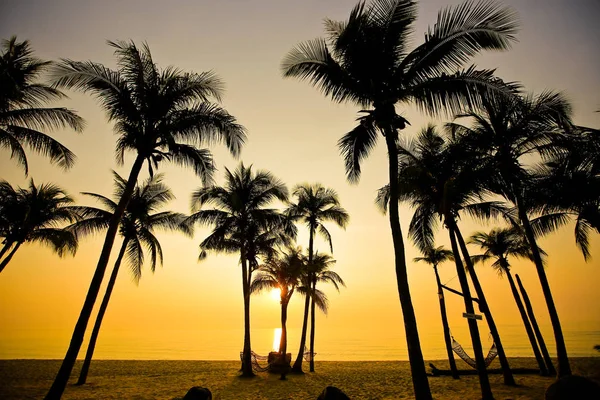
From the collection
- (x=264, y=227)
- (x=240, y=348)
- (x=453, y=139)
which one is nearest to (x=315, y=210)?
(x=264, y=227)

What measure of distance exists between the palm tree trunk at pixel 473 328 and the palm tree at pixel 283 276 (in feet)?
38.5

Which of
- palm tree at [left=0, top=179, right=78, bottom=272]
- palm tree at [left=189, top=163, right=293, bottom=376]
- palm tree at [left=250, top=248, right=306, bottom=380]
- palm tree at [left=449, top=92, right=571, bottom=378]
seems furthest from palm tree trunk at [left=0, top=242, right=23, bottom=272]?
palm tree at [left=449, top=92, right=571, bottom=378]

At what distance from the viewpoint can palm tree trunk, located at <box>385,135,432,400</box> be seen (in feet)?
22.9

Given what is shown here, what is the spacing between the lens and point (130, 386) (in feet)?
48.3

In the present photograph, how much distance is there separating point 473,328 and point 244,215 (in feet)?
43.8

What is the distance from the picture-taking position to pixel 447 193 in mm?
11008

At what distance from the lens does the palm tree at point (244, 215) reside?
1947 cm

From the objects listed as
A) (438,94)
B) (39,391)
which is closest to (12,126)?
(39,391)

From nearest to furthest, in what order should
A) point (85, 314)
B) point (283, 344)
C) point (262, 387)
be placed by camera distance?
point (85, 314), point (262, 387), point (283, 344)

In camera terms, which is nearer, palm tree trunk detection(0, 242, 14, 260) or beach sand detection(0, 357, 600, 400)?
beach sand detection(0, 357, 600, 400)

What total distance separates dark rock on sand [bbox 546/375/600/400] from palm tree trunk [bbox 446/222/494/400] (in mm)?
3968

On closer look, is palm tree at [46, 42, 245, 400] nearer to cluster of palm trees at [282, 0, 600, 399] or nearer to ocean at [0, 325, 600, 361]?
cluster of palm trees at [282, 0, 600, 399]

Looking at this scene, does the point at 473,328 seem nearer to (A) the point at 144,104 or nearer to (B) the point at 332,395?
(B) the point at 332,395

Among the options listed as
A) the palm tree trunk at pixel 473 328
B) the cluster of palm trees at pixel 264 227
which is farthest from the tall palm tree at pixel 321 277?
the palm tree trunk at pixel 473 328
